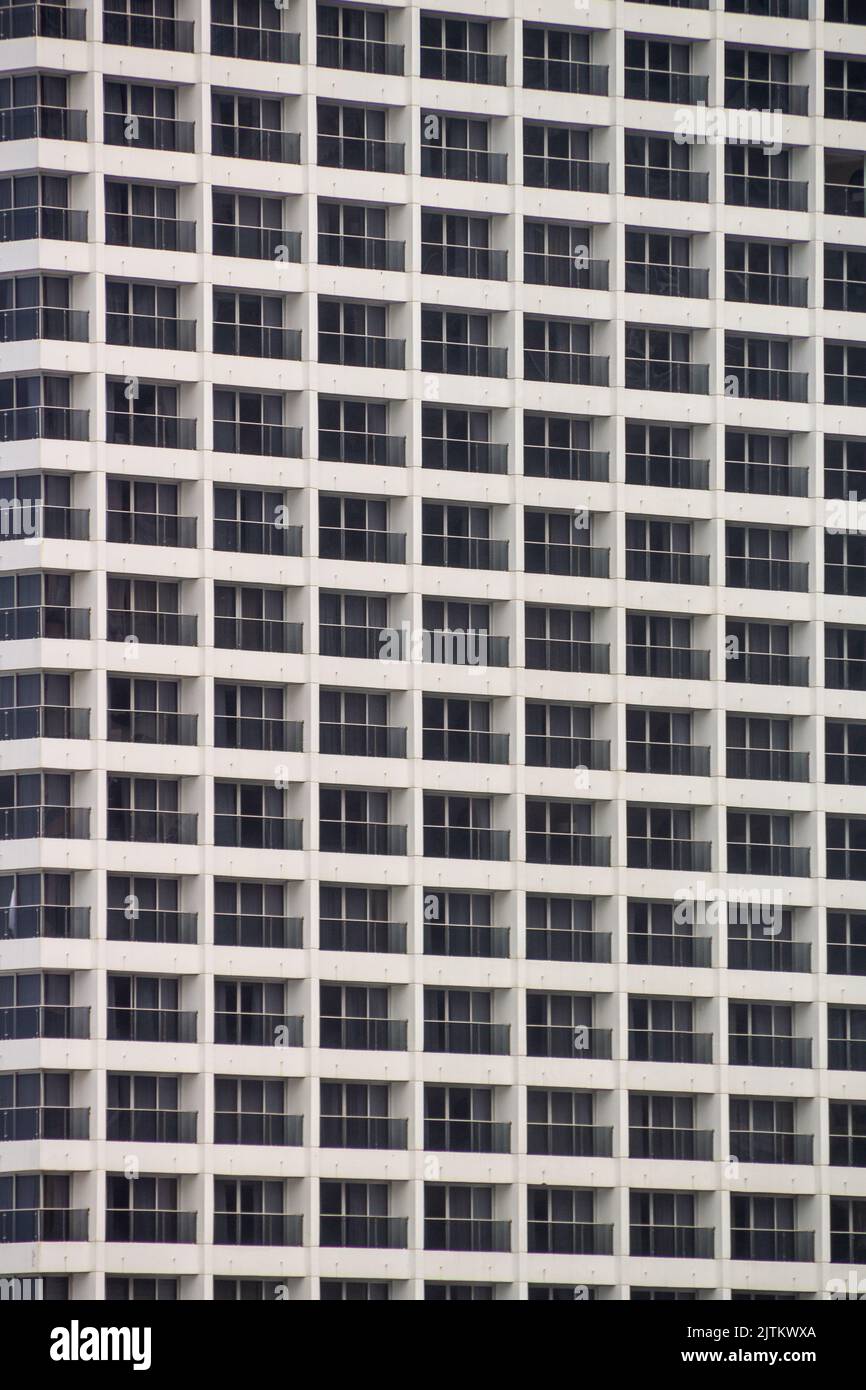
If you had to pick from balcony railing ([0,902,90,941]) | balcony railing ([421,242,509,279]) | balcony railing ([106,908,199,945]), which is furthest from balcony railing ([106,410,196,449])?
→ balcony railing ([0,902,90,941])

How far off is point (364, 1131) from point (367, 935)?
6.48m

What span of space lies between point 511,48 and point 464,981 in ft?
105

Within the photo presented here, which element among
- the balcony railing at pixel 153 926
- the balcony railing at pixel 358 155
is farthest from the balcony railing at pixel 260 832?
the balcony railing at pixel 358 155

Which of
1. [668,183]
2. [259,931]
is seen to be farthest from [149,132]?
[259,931]

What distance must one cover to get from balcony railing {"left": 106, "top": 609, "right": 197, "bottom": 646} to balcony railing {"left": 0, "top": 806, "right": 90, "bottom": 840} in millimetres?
5840

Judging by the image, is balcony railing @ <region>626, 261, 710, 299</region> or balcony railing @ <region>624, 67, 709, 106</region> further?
balcony railing @ <region>624, 67, 709, 106</region>

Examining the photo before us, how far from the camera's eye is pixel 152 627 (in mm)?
129375

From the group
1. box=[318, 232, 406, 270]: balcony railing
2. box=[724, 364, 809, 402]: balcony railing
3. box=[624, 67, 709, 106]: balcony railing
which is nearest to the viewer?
box=[318, 232, 406, 270]: balcony railing

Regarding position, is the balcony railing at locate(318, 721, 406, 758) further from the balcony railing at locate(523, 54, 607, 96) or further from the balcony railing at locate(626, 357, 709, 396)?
the balcony railing at locate(523, 54, 607, 96)

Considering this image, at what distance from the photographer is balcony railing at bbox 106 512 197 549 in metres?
129

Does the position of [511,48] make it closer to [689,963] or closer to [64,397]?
[64,397]

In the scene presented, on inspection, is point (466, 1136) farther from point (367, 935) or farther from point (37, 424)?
point (37, 424)

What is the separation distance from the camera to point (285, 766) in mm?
129750
